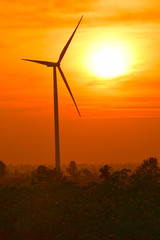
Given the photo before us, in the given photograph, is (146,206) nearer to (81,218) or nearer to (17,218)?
(81,218)

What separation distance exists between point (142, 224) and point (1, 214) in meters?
8.68

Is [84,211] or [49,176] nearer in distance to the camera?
[84,211]

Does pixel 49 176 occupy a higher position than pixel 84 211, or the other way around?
pixel 49 176

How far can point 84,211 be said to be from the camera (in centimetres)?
3347

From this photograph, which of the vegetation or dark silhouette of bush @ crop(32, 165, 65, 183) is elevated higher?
dark silhouette of bush @ crop(32, 165, 65, 183)

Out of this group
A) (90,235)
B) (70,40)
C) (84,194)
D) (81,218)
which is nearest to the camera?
(90,235)

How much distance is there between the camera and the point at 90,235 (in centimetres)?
3072

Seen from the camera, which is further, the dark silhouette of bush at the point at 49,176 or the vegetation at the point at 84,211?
the dark silhouette of bush at the point at 49,176

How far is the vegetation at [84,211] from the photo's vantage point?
3147cm

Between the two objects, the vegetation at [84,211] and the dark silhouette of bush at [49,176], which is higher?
the dark silhouette of bush at [49,176]

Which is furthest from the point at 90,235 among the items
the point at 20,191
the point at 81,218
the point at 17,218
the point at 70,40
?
the point at 70,40

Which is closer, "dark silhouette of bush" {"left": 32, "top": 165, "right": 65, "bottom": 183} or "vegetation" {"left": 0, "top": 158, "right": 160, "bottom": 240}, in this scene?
"vegetation" {"left": 0, "top": 158, "right": 160, "bottom": 240}

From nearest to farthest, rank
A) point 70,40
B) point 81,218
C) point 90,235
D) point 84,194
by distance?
point 90,235 → point 81,218 → point 84,194 → point 70,40

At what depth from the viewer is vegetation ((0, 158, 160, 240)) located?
3147cm
